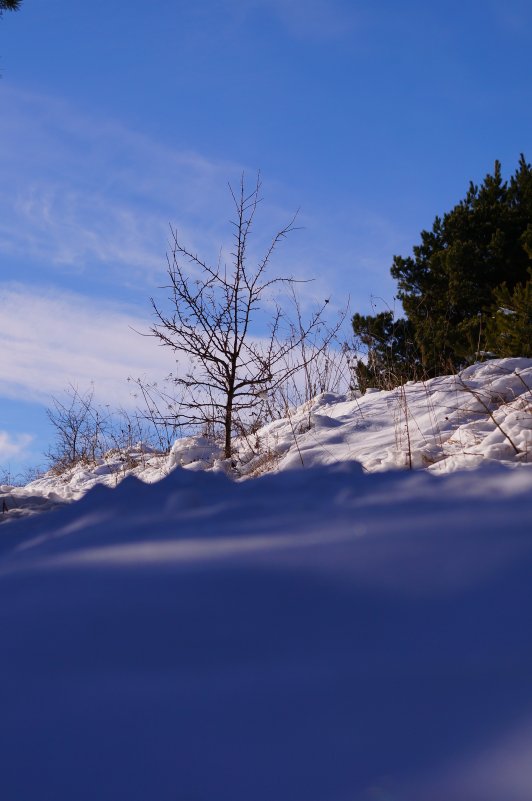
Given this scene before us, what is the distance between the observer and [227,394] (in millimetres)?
6391

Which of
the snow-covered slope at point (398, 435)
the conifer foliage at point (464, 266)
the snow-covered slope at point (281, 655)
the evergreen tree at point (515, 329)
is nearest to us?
the snow-covered slope at point (281, 655)

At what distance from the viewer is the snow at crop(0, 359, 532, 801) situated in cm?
101

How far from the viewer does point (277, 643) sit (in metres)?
1.32

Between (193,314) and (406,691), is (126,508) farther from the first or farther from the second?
(193,314)

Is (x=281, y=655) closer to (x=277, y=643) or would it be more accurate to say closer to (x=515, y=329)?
(x=277, y=643)

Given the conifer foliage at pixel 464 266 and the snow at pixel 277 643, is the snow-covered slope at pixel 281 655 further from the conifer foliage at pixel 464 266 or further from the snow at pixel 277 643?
the conifer foliage at pixel 464 266

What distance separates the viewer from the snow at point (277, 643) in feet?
3.32

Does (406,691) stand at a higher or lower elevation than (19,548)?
lower

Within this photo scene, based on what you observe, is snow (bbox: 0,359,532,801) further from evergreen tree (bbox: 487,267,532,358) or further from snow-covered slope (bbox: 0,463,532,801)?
evergreen tree (bbox: 487,267,532,358)

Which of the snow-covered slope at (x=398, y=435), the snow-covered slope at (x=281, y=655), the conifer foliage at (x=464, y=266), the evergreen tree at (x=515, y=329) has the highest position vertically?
the conifer foliage at (x=464, y=266)

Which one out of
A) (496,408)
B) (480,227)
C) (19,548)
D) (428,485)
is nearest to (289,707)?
(428,485)

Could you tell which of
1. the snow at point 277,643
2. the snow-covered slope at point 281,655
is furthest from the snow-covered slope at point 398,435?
the snow-covered slope at point 281,655

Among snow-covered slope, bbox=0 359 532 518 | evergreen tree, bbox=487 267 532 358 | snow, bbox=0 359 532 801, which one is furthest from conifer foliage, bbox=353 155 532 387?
snow, bbox=0 359 532 801

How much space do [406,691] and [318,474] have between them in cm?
136
